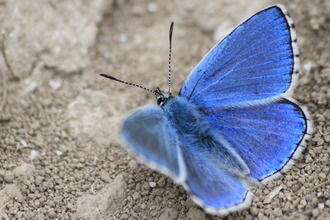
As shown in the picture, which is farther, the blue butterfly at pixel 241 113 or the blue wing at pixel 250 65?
the blue wing at pixel 250 65

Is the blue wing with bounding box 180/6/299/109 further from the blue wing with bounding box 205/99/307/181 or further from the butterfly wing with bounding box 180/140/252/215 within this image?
the butterfly wing with bounding box 180/140/252/215

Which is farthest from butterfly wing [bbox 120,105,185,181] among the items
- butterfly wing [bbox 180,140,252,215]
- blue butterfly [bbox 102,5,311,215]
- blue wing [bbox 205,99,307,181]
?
blue wing [bbox 205,99,307,181]

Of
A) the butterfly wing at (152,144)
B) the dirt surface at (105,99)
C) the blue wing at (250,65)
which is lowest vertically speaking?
the dirt surface at (105,99)

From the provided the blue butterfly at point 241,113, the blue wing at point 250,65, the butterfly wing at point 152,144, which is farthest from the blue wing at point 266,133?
the butterfly wing at point 152,144

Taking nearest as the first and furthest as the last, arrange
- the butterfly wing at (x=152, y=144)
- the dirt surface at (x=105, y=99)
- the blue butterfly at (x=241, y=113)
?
the butterfly wing at (x=152, y=144) < the blue butterfly at (x=241, y=113) < the dirt surface at (x=105, y=99)

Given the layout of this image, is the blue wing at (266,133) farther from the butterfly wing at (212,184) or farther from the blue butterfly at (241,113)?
the butterfly wing at (212,184)

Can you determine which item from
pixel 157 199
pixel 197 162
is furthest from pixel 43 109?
pixel 197 162
